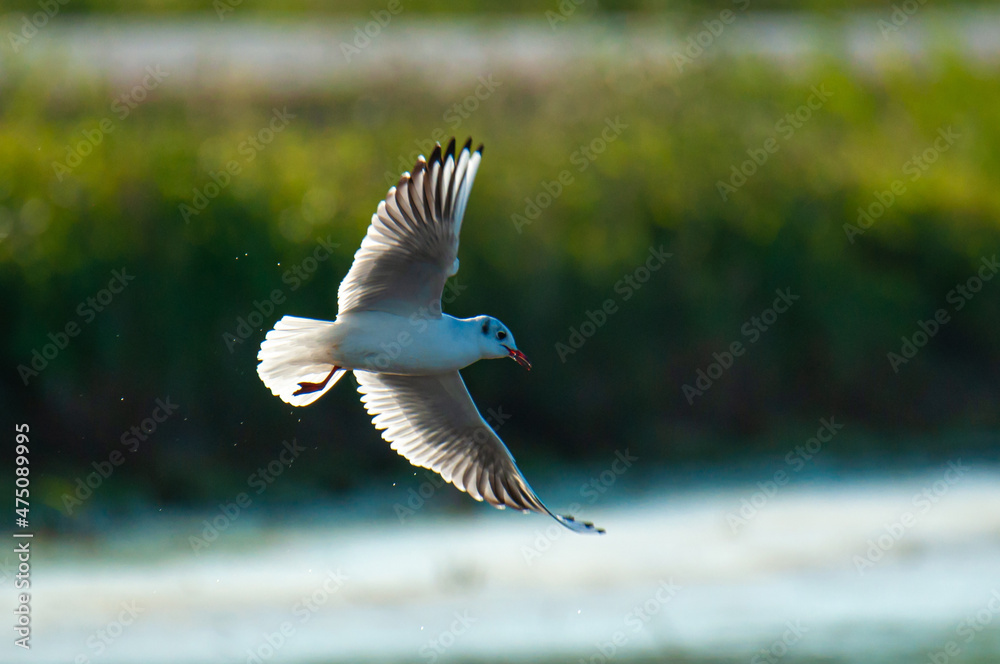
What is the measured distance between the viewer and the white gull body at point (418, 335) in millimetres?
5844

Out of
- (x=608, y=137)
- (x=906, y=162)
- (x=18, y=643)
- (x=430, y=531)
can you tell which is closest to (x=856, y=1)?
(x=906, y=162)

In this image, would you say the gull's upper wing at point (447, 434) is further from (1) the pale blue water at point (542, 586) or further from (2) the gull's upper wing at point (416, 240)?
(1) the pale blue water at point (542, 586)

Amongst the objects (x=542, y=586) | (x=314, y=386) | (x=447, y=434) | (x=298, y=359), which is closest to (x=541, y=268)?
(x=542, y=586)

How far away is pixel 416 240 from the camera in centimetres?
591

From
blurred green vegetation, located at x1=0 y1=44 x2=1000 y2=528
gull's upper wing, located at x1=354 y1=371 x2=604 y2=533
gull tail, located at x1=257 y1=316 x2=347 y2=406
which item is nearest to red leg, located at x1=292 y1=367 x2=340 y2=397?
gull tail, located at x1=257 y1=316 x2=347 y2=406

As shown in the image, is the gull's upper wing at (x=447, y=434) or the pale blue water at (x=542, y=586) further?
the pale blue water at (x=542, y=586)

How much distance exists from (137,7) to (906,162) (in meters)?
10.3

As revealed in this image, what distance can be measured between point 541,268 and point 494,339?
465 cm

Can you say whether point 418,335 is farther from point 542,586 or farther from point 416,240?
point 542,586

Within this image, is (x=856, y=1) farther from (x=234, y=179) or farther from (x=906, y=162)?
(x=234, y=179)

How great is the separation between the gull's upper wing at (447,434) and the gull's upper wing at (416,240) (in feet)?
1.59

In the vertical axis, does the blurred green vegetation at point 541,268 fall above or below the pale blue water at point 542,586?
above

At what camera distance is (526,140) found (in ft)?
37.7

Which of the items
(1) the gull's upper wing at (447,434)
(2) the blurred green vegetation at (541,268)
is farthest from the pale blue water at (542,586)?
(1) the gull's upper wing at (447,434)
